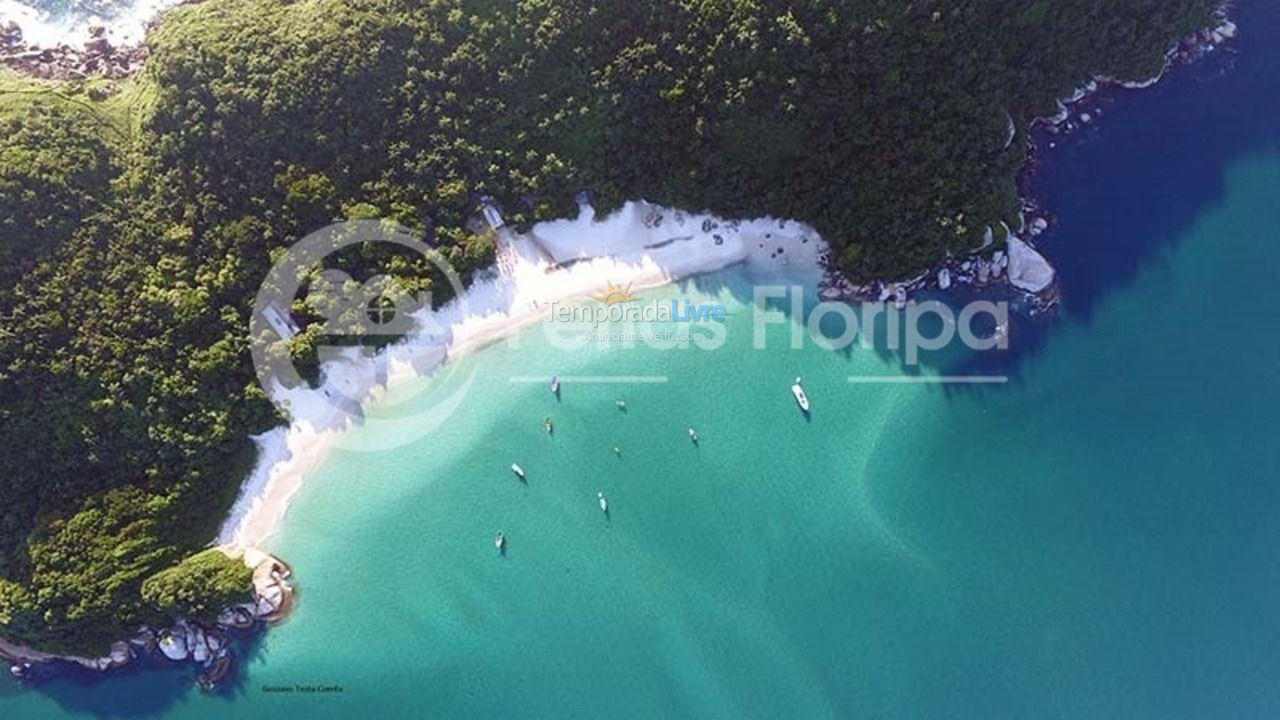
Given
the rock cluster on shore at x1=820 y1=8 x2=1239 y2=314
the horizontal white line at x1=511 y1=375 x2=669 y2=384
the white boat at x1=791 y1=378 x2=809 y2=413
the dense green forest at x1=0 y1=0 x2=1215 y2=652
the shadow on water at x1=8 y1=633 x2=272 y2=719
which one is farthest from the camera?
the rock cluster on shore at x1=820 y1=8 x2=1239 y2=314

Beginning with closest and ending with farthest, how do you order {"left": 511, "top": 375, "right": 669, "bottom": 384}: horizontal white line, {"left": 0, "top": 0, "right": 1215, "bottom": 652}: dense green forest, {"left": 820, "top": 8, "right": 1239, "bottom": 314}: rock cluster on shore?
1. {"left": 0, "top": 0, "right": 1215, "bottom": 652}: dense green forest
2. {"left": 511, "top": 375, "right": 669, "bottom": 384}: horizontal white line
3. {"left": 820, "top": 8, "right": 1239, "bottom": 314}: rock cluster on shore

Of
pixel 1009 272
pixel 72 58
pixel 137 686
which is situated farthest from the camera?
pixel 72 58

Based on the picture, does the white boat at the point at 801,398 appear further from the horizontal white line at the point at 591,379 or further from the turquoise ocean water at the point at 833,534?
the horizontal white line at the point at 591,379

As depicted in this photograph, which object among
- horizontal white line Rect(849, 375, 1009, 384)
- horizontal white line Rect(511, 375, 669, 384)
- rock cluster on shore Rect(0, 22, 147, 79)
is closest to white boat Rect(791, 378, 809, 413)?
horizontal white line Rect(849, 375, 1009, 384)

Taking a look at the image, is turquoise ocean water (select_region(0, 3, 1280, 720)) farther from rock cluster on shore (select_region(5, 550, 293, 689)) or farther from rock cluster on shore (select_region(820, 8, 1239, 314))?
rock cluster on shore (select_region(820, 8, 1239, 314))

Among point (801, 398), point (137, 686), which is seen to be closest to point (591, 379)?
point (801, 398)

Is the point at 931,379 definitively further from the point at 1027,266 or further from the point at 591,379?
the point at 591,379

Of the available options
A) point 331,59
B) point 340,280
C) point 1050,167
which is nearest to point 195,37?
point 331,59
